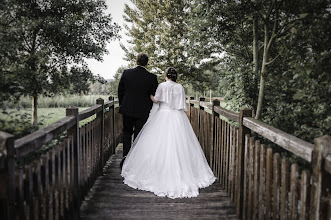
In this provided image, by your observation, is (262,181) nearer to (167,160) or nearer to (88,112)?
(167,160)

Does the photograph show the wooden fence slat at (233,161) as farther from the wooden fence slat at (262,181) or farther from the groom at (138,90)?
the groom at (138,90)

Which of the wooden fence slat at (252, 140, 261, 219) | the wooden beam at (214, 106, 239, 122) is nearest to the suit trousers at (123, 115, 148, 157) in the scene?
the wooden beam at (214, 106, 239, 122)

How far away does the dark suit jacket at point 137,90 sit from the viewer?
5156mm

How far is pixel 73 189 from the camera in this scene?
10.7ft

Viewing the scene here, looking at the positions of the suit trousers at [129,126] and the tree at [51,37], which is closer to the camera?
the suit trousers at [129,126]

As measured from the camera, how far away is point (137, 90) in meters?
5.18

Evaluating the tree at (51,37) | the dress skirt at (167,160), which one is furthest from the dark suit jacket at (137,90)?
the tree at (51,37)

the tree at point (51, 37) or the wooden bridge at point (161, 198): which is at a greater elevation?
the tree at point (51, 37)

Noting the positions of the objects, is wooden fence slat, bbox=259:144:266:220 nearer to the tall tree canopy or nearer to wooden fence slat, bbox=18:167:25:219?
wooden fence slat, bbox=18:167:25:219

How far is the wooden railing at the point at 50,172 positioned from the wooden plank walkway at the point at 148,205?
22cm

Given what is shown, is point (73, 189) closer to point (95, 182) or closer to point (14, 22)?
point (95, 182)

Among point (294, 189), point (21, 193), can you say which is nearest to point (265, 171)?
point (294, 189)

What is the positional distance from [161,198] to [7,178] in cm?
258

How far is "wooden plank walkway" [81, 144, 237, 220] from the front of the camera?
343 cm
